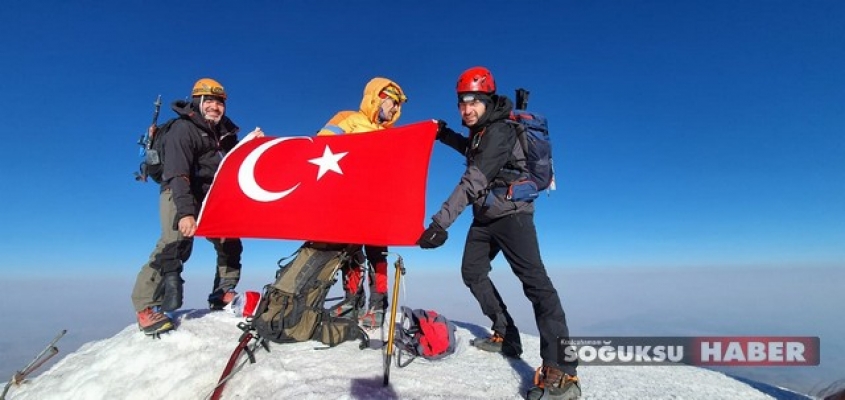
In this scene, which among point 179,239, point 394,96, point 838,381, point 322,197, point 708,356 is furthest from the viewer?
point 394,96

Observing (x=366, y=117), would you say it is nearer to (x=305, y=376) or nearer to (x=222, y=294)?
(x=305, y=376)

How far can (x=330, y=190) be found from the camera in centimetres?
568

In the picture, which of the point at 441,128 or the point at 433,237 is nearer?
the point at 433,237

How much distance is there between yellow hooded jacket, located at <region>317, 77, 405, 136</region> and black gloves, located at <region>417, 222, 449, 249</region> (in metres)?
2.41

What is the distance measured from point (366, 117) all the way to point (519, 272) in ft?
11.4

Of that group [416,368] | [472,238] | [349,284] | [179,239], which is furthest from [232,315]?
[472,238]

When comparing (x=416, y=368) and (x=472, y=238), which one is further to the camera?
(x=472, y=238)

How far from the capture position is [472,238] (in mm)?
5766

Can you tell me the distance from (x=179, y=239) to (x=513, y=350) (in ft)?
17.2

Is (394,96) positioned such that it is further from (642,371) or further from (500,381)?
(642,371)

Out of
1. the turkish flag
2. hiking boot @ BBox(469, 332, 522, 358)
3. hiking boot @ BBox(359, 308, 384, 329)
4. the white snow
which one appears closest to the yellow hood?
the turkish flag

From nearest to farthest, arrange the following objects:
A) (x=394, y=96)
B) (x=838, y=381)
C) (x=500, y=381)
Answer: (x=838, y=381) → (x=500, y=381) → (x=394, y=96)

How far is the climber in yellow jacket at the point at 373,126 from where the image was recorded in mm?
6496

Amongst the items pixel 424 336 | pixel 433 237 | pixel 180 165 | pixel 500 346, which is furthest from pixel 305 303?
pixel 500 346
